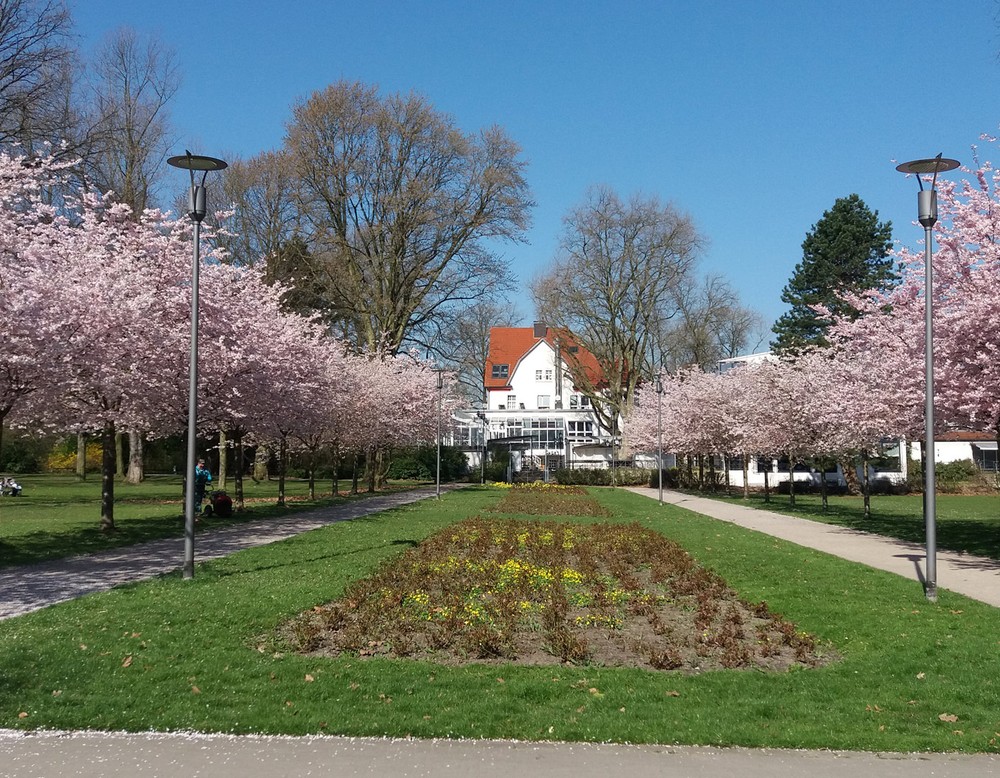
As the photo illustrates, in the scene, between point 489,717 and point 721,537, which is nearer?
point 489,717

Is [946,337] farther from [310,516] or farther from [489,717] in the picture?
[310,516]

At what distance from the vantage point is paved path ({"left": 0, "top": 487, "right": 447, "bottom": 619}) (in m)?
11.0

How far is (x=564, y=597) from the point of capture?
11.1 m

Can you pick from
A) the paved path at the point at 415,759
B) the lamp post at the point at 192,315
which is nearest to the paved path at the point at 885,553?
the paved path at the point at 415,759

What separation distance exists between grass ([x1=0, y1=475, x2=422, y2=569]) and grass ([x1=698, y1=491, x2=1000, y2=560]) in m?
15.9

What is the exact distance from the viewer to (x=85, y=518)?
23219 millimetres

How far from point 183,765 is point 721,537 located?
16327 mm

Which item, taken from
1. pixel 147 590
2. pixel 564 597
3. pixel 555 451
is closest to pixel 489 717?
pixel 564 597

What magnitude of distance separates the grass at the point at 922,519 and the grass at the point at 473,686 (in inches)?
386

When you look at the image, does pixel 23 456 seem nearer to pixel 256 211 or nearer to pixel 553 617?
pixel 256 211

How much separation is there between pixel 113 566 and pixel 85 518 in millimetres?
10445

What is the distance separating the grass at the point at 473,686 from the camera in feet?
20.1

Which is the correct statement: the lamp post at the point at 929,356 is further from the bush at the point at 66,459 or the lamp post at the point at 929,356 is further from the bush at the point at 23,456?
the bush at the point at 66,459

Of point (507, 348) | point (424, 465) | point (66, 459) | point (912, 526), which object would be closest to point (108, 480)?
point (912, 526)
